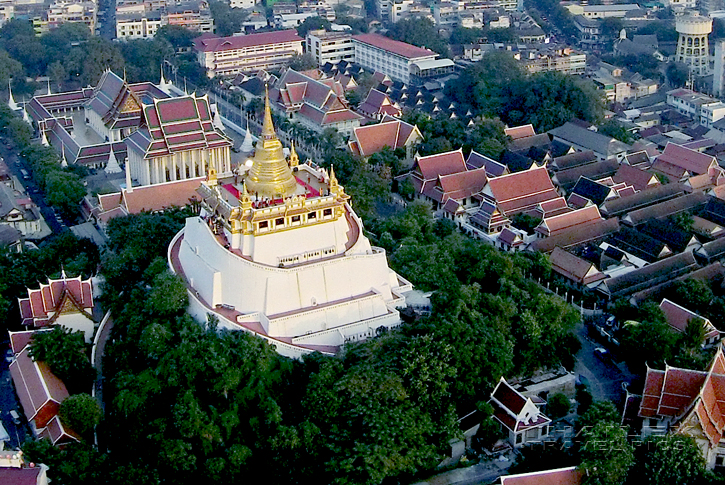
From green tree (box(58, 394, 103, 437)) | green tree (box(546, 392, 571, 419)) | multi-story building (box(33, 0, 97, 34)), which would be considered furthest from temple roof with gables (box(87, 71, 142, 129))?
green tree (box(546, 392, 571, 419))

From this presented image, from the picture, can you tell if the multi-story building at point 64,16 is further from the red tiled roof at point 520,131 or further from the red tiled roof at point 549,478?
the red tiled roof at point 549,478

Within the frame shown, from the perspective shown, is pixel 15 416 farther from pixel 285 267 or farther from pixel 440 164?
pixel 440 164

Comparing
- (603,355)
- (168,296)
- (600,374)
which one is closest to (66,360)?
(168,296)

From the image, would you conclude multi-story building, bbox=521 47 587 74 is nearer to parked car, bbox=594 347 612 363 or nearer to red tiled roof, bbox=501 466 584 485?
parked car, bbox=594 347 612 363

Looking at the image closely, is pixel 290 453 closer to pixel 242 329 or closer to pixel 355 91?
pixel 242 329

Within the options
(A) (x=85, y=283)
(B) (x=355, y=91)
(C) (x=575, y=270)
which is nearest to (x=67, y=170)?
(A) (x=85, y=283)

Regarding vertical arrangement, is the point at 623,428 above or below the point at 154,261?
below

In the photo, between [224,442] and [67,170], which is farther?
[67,170]

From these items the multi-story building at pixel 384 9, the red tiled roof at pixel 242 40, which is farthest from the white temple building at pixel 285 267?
the multi-story building at pixel 384 9
